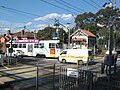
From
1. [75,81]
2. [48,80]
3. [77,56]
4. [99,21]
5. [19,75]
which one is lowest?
[19,75]

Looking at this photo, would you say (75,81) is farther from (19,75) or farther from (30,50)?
(30,50)

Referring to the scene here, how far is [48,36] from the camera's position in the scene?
299ft

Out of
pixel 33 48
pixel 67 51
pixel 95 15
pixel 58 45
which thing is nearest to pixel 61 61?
pixel 67 51

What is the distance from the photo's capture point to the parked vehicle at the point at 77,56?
2817 centimetres

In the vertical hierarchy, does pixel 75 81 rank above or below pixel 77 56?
below

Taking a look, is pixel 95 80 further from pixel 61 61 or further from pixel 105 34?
pixel 105 34

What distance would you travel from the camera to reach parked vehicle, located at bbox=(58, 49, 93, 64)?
92.4 ft

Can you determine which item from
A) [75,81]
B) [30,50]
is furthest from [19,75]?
[30,50]

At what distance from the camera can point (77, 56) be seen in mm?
28922

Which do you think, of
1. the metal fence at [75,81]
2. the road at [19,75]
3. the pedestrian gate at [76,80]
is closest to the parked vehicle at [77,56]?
the road at [19,75]

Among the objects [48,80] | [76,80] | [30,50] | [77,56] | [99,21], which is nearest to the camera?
[76,80]

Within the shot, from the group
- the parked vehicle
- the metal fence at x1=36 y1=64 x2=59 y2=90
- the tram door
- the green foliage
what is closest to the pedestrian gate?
the metal fence at x1=36 y1=64 x2=59 y2=90

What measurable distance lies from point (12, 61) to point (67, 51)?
6.92m

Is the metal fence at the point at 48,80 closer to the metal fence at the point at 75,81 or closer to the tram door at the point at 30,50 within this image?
the metal fence at the point at 75,81
